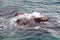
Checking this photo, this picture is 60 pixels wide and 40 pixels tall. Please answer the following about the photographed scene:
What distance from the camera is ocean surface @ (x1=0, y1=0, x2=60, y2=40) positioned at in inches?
300

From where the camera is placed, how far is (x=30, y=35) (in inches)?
306

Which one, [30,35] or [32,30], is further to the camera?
[32,30]

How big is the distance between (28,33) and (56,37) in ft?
3.56

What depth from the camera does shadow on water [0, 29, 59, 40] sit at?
7.50 metres

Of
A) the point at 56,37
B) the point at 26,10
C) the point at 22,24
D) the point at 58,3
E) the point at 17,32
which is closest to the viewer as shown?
the point at 56,37

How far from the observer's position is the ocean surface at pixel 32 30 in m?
7.63

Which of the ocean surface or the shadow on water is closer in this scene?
the shadow on water

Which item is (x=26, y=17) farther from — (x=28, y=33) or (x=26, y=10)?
(x=26, y=10)

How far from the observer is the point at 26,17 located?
9.13 meters

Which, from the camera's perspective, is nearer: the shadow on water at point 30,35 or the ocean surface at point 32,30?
the shadow on water at point 30,35

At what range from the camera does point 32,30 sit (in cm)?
812

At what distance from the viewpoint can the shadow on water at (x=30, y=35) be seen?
7499 millimetres

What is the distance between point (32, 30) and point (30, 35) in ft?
1.30

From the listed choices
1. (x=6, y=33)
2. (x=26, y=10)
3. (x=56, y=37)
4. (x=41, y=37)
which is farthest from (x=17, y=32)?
(x=26, y=10)
